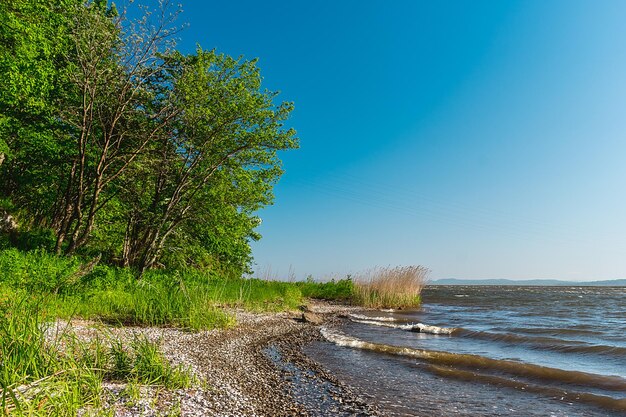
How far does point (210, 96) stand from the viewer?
61.6ft

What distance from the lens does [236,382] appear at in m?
6.84

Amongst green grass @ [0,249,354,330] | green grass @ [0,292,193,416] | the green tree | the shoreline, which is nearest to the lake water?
the shoreline

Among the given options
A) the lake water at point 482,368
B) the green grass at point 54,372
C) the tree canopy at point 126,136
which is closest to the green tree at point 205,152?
the tree canopy at point 126,136

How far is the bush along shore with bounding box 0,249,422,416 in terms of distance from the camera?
174 inches

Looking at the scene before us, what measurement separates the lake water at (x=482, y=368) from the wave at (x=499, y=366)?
23 mm

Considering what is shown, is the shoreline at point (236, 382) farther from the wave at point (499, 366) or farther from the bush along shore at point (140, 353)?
the wave at point (499, 366)

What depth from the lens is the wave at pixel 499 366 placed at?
29.9ft

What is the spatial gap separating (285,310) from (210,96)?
36.9ft

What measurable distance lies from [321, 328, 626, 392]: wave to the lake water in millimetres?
23

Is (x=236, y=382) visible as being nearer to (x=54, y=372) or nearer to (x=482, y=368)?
(x=54, y=372)

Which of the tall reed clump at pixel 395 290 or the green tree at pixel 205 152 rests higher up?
the green tree at pixel 205 152

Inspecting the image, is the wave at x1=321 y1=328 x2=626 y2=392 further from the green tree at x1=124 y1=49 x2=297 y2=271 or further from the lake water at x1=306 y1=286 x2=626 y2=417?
the green tree at x1=124 y1=49 x2=297 y2=271

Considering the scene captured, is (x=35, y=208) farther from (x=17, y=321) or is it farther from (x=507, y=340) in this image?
(x=507, y=340)

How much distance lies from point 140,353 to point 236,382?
181 centimetres
